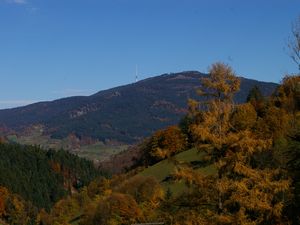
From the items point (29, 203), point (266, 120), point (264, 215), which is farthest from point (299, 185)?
point (29, 203)

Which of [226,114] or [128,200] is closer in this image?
[226,114]

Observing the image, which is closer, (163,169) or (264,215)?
(264,215)

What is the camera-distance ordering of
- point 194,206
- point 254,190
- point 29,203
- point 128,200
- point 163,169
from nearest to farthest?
1. point 254,190
2. point 194,206
3. point 128,200
4. point 163,169
5. point 29,203

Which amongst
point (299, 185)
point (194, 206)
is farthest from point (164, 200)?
point (299, 185)

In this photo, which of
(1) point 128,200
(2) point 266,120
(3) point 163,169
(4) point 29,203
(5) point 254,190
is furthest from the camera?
(4) point 29,203

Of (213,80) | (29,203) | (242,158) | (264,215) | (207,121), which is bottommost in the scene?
(29,203)

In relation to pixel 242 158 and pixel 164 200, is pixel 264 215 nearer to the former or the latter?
pixel 242 158

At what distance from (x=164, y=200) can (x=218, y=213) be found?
7.22 ft

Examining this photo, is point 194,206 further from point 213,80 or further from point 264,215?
point 213,80

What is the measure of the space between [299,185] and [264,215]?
522 cm

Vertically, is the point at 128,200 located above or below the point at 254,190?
below

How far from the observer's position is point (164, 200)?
20375 mm

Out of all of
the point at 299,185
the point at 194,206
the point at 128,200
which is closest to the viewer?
the point at 194,206

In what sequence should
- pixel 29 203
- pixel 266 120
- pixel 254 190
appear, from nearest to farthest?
pixel 254 190, pixel 266 120, pixel 29 203
